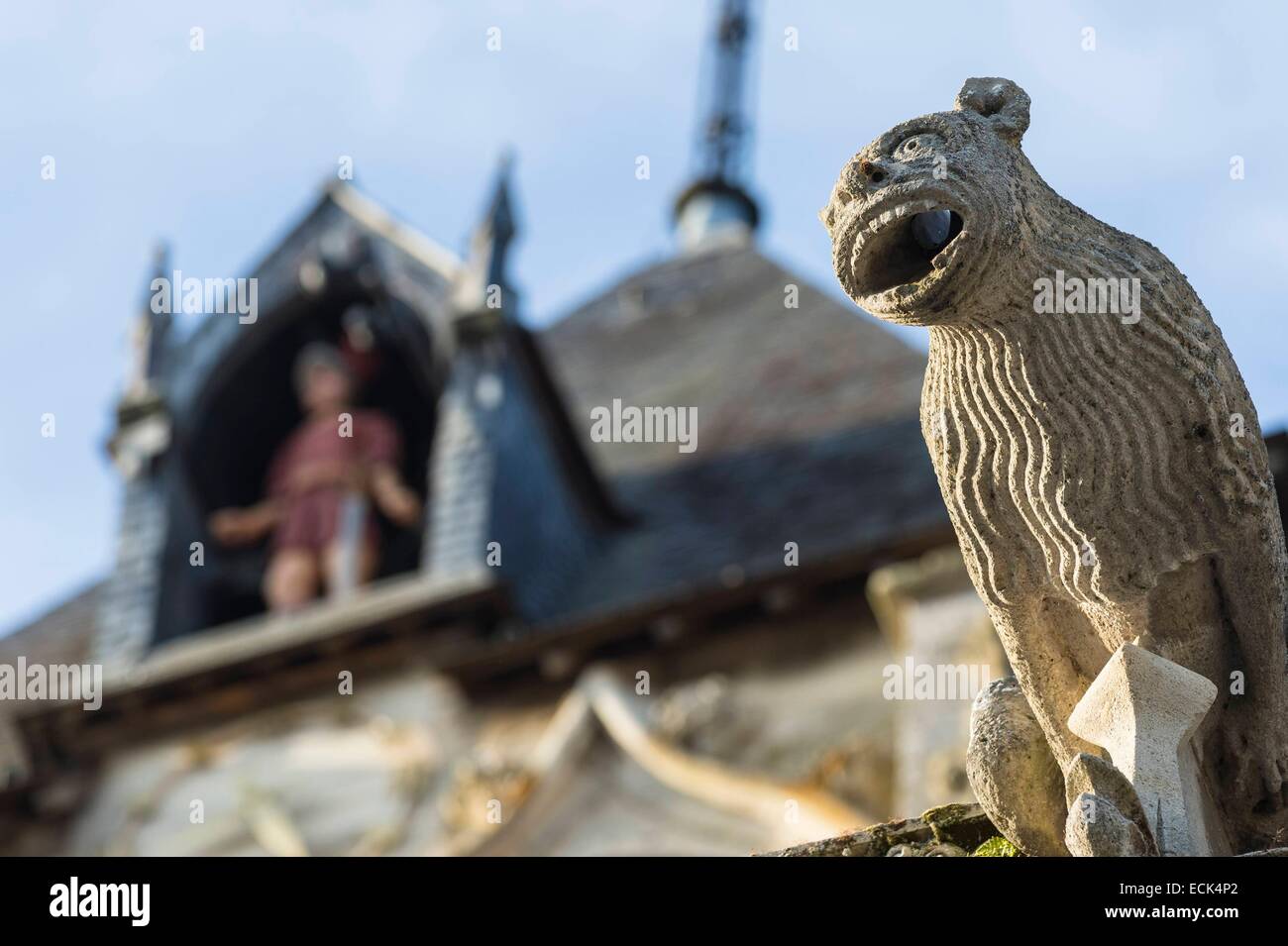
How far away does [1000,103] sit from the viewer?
4254 mm

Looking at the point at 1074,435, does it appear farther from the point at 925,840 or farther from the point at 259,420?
the point at 259,420

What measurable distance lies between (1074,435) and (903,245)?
400 millimetres

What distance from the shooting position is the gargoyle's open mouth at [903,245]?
3.99 m

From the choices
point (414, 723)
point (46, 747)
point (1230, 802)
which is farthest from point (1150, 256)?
point (46, 747)

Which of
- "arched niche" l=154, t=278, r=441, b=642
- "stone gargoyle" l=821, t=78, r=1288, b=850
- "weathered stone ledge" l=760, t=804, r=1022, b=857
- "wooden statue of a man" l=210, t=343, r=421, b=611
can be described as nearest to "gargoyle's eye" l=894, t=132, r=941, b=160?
"stone gargoyle" l=821, t=78, r=1288, b=850

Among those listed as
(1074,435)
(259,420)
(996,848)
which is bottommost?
(996,848)

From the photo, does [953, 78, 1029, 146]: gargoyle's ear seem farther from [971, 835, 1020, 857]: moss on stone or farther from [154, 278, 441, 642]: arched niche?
[154, 278, 441, 642]: arched niche

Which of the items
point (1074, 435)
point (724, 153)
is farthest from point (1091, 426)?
point (724, 153)

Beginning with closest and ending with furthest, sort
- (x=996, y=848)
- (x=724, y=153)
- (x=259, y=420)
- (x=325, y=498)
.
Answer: (x=996, y=848) → (x=325, y=498) → (x=259, y=420) → (x=724, y=153)

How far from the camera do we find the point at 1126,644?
405cm
